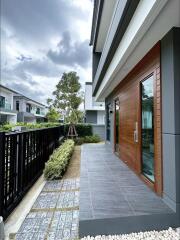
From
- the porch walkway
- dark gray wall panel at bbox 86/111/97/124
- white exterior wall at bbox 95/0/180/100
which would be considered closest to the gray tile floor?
the porch walkway

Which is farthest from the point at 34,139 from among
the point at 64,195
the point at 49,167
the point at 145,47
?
the point at 145,47

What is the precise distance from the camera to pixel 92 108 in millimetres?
21766

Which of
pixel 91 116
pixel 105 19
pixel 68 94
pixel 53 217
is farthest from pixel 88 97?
pixel 53 217

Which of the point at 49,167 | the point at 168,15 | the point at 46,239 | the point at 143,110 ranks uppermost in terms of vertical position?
the point at 168,15

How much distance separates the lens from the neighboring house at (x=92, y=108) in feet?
69.5

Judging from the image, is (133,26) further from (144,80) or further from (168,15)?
(144,80)

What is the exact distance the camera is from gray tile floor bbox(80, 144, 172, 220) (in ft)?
9.55

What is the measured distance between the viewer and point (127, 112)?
19.4 feet

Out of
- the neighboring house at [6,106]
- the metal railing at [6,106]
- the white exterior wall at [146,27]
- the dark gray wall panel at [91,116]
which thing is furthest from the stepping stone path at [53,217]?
the metal railing at [6,106]

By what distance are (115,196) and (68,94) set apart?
18682 millimetres

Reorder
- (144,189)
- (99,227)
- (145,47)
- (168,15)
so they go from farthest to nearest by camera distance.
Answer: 1. (144,189)
2. (145,47)
3. (99,227)
4. (168,15)

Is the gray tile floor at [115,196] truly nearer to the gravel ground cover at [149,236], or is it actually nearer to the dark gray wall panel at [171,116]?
the gravel ground cover at [149,236]

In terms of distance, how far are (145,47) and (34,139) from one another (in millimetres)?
3415

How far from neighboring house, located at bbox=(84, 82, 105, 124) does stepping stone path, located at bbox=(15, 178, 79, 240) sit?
53.4 feet
